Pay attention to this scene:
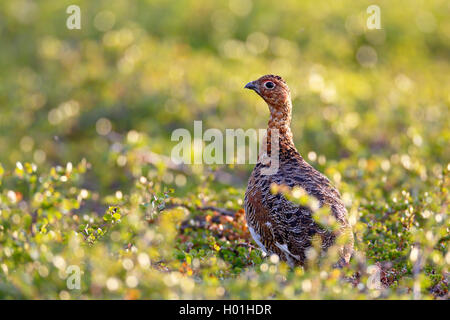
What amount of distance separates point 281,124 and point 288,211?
1.29m

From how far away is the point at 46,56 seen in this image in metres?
11.8

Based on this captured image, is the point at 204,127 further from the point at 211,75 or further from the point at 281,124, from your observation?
the point at 281,124

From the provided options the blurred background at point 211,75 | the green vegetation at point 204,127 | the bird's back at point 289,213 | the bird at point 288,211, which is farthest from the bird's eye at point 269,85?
the blurred background at point 211,75

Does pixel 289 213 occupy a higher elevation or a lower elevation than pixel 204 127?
lower

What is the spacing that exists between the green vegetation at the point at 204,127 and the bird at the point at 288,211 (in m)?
0.14

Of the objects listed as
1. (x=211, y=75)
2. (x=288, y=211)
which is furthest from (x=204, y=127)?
(x=288, y=211)

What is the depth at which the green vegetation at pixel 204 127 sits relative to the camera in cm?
438

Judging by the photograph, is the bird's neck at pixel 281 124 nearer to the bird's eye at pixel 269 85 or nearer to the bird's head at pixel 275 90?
the bird's head at pixel 275 90

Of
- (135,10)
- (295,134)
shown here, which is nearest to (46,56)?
(135,10)

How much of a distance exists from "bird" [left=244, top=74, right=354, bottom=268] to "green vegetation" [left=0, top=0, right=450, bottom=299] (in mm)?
143

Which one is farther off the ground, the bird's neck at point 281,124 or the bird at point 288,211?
the bird's neck at point 281,124

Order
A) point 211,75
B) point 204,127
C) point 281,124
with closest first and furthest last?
point 281,124
point 204,127
point 211,75

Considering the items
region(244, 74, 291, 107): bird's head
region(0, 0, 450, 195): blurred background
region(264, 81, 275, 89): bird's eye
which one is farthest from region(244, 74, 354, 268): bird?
region(0, 0, 450, 195): blurred background

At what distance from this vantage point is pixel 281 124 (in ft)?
20.1
